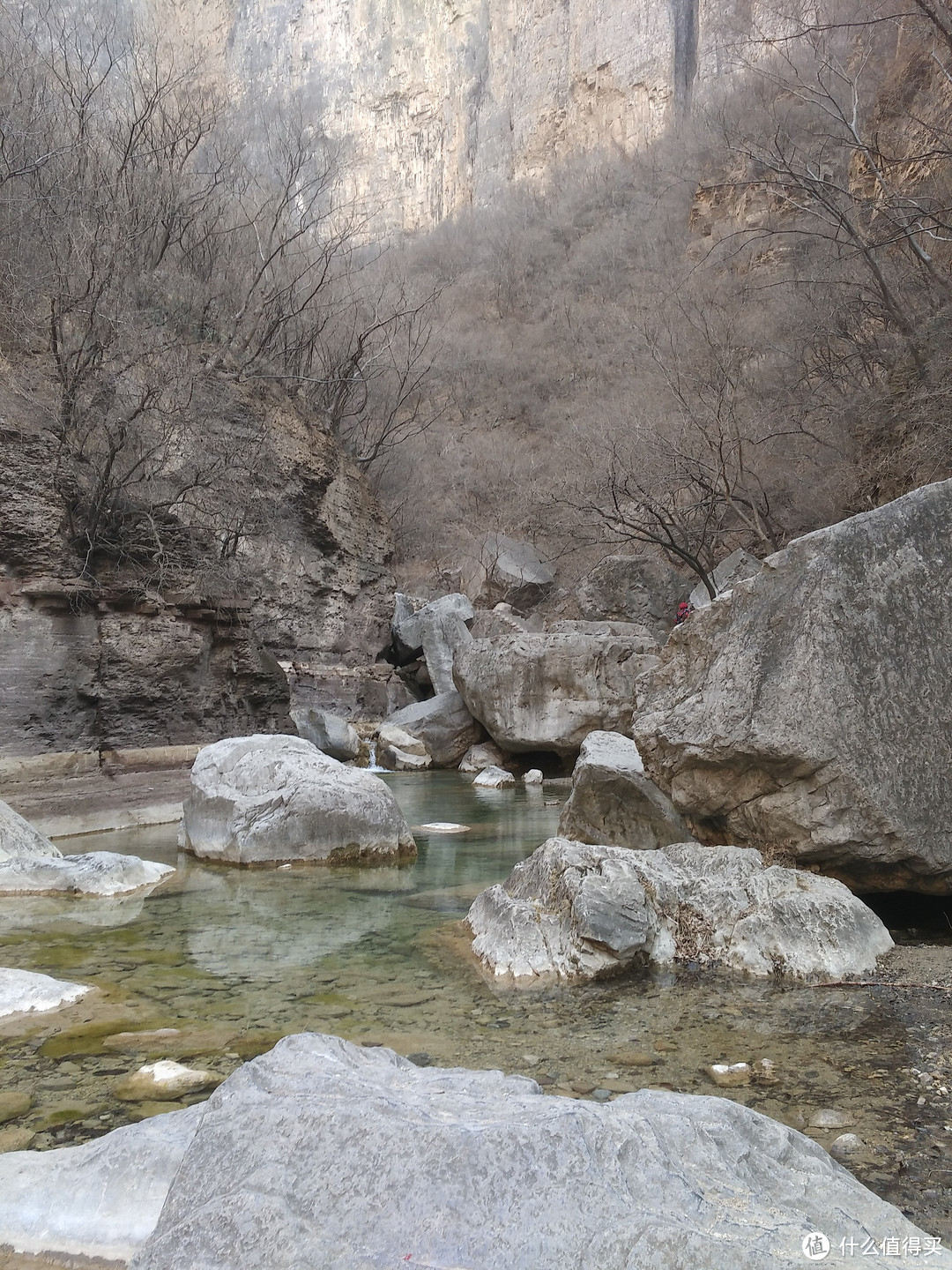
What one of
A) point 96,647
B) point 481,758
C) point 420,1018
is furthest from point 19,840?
point 481,758

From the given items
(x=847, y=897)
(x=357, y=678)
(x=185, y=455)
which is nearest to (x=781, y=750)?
(x=847, y=897)

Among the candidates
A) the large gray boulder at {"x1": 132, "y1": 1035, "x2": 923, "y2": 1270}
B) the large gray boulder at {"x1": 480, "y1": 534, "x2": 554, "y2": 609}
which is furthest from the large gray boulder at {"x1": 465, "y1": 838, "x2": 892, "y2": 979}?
the large gray boulder at {"x1": 480, "y1": 534, "x2": 554, "y2": 609}

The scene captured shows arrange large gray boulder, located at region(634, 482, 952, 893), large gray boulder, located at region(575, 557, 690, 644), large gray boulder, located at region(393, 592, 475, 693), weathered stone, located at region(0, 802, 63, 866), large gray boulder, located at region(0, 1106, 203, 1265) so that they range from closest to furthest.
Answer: large gray boulder, located at region(0, 1106, 203, 1265) → large gray boulder, located at region(634, 482, 952, 893) → weathered stone, located at region(0, 802, 63, 866) → large gray boulder, located at region(393, 592, 475, 693) → large gray boulder, located at region(575, 557, 690, 644)

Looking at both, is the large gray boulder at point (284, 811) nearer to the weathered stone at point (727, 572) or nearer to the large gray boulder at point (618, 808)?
the large gray boulder at point (618, 808)

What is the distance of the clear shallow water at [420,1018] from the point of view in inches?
93.4

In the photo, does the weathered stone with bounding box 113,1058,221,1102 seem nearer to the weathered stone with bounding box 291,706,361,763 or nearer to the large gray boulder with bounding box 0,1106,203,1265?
the large gray boulder with bounding box 0,1106,203,1265

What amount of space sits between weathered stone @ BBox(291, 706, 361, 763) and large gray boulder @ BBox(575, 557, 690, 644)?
8.23 m

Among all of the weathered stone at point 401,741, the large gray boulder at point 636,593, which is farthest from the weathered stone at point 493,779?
the large gray boulder at point 636,593

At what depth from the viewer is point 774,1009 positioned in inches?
123

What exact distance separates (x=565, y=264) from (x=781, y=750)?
40110 mm

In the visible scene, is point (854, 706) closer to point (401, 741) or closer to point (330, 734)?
point (330, 734)

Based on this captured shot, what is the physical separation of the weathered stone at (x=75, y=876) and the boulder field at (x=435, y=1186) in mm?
3623

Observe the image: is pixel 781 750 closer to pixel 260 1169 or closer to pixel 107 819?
pixel 260 1169

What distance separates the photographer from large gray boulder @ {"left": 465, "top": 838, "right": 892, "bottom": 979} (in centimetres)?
352
